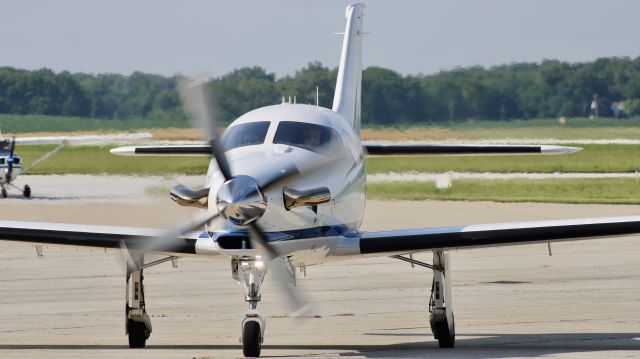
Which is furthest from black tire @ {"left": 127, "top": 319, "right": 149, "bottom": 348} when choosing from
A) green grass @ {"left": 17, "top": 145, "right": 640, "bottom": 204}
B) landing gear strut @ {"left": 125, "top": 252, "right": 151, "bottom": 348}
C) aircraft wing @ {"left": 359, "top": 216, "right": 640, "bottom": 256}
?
green grass @ {"left": 17, "top": 145, "right": 640, "bottom": 204}

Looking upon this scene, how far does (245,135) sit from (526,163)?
39467 mm

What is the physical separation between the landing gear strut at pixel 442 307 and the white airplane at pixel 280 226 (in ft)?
0.04

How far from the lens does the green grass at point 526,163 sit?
1590 inches

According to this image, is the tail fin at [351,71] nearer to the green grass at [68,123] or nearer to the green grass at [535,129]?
the green grass at [68,123]

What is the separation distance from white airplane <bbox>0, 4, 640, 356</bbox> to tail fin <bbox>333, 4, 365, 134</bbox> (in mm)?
3235

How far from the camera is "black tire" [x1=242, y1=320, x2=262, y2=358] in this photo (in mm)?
12742

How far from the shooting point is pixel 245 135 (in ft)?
45.4

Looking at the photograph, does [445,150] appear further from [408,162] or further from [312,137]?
[408,162]

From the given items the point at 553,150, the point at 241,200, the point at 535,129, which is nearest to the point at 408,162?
the point at 535,129

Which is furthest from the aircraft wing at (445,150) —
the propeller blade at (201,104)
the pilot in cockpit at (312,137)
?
the propeller blade at (201,104)

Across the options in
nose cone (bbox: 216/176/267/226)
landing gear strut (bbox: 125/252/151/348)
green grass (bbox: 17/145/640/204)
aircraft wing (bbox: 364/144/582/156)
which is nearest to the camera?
nose cone (bbox: 216/176/267/226)

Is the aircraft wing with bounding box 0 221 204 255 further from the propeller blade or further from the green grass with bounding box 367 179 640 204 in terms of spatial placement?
the green grass with bounding box 367 179 640 204

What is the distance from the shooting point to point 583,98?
187 ft

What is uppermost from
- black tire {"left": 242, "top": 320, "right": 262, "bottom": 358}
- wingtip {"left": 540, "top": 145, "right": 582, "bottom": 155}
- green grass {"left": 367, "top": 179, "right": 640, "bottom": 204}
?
wingtip {"left": 540, "top": 145, "right": 582, "bottom": 155}
